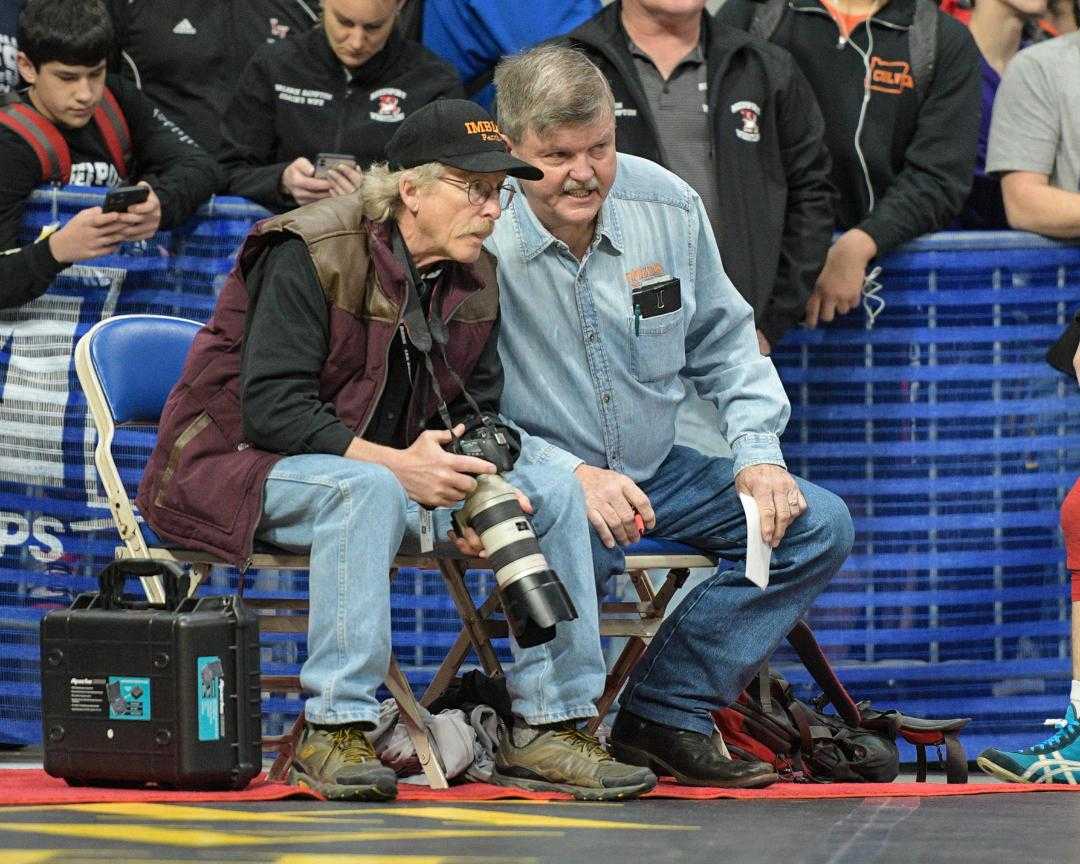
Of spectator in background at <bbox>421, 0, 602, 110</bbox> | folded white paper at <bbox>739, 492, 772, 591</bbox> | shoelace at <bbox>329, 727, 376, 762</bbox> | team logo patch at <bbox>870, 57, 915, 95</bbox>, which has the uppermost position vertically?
spectator in background at <bbox>421, 0, 602, 110</bbox>

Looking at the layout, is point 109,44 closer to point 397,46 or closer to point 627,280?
point 397,46

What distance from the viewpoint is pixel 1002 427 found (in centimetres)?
602

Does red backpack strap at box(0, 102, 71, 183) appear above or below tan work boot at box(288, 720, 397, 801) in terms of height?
above

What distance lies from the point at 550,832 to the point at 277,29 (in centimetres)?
364

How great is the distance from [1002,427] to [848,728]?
1183mm

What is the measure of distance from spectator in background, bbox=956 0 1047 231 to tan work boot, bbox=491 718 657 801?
8.79 ft

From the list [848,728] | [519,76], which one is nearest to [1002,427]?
[848,728]

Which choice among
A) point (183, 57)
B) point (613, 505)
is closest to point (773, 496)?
point (613, 505)

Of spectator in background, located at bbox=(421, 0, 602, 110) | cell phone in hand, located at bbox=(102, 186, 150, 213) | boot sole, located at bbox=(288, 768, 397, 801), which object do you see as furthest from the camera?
spectator in background, located at bbox=(421, 0, 602, 110)

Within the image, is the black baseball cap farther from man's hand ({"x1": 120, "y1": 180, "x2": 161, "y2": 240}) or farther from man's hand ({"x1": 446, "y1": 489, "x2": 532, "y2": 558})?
man's hand ({"x1": 120, "y1": 180, "x2": 161, "y2": 240})

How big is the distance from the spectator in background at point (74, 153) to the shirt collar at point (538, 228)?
1237mm

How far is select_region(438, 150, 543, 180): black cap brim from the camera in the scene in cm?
458

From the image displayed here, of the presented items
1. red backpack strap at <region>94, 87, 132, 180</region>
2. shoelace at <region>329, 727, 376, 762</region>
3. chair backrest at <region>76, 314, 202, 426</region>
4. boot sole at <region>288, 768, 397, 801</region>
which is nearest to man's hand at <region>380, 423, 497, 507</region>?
shoelace at <region>329, 727, 376, 762</region>

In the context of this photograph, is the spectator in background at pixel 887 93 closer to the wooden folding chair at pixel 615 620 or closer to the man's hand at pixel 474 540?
the wooden folding chair at pixel 615 620
